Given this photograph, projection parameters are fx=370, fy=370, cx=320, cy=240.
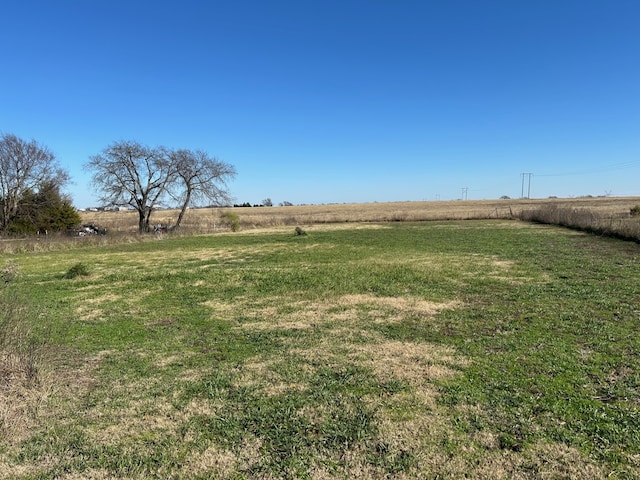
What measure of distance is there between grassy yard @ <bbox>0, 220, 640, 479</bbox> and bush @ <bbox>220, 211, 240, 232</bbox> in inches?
945

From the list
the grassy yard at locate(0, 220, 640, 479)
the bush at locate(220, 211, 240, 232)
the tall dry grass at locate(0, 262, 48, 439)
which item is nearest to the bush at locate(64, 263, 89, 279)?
the grassy yard at locate(0, 220, 640, 479)

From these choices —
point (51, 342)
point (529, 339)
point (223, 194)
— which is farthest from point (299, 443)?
point (223, 194)

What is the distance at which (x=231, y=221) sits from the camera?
3453 cm

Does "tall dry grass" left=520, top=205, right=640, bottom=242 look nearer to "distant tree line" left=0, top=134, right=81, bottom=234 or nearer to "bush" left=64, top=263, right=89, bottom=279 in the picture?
"bush" left=64, top=263, right=89, bottom=279

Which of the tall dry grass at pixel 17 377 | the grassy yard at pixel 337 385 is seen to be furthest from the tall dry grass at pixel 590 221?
the tall dry grass at pixel 17 377

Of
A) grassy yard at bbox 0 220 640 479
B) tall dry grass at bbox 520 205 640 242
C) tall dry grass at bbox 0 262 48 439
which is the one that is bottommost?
grassy yard at bbox 0 220 640 479

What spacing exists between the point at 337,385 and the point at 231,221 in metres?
31.9

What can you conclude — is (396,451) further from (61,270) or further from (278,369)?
(61,270)

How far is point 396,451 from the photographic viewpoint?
2852 millimetres

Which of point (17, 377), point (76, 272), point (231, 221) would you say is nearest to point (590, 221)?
point (76, 272)

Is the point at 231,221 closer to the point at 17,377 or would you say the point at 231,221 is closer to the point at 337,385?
the point at 17,377

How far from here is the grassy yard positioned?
2.78m

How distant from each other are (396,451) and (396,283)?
6415 millimetres

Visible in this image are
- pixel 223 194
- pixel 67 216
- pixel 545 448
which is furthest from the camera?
pixel 223 194
